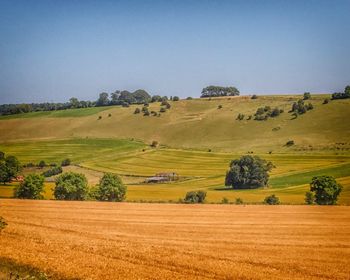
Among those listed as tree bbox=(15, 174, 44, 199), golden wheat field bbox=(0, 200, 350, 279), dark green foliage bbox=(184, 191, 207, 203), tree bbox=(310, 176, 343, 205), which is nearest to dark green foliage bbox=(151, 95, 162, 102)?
dark green foliage bbox=(184, 191, 207, 203)

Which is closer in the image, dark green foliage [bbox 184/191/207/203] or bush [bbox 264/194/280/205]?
bush [bbox 264/194/280/205]

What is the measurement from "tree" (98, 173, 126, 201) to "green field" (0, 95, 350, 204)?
258cm

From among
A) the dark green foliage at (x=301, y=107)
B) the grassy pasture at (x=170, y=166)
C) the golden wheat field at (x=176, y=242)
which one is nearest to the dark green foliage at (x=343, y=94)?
the dark green foliage at (x=301, y=107)

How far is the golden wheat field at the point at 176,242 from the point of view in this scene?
2452 cm

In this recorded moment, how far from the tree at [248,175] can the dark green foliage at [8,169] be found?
37.3m

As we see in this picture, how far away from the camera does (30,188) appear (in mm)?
69312

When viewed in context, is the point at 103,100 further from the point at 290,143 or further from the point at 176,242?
the point at 176,242

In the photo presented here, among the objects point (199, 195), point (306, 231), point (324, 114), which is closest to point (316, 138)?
point (324, 114)

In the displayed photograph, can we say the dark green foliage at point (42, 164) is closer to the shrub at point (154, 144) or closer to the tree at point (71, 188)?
the tree at point (71, 188)

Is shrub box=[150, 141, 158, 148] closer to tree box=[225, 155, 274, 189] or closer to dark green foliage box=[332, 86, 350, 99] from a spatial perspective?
tree box=[225, 155, 274, 189]

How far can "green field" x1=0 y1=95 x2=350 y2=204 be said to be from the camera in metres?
87.7

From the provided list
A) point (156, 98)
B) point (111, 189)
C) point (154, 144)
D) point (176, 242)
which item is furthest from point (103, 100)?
point (176, 242)

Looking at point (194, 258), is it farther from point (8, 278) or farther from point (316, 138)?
point (316, 138)

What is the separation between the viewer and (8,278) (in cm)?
2191
